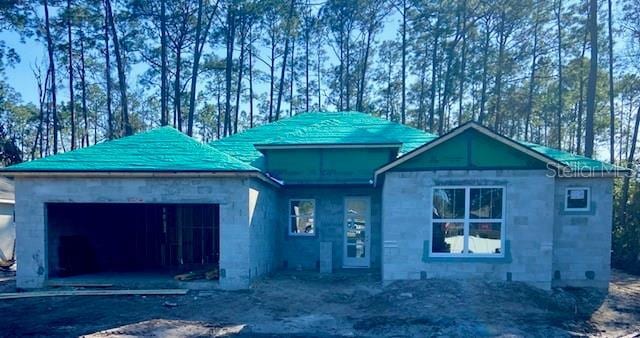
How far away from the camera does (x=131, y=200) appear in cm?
1077

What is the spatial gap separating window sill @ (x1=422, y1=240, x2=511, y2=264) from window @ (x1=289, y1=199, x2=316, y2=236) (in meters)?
4.62

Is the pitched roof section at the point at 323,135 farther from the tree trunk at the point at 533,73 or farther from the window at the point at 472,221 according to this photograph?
the tree trunk at the point at 533,73

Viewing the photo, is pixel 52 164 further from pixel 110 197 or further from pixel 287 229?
pixel 287 229

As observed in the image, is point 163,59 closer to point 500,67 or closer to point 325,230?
point 325,230

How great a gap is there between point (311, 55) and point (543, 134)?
18.0 meters

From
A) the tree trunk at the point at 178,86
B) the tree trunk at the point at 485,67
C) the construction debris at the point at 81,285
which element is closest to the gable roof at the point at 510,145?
the construction debris at the point at 81,285

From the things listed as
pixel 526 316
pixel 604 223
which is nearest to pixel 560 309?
pixel 526 316

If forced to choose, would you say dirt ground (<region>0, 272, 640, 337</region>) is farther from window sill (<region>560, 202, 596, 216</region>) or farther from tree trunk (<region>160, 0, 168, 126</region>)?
tree trunk (<region>160, 0, 168, 126</region>)

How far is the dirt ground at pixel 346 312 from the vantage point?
25.7ft

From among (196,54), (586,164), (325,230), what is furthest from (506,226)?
(196,54)

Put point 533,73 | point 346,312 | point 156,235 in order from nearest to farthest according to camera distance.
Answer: point 346,312 → point 156,235 → point 533,73

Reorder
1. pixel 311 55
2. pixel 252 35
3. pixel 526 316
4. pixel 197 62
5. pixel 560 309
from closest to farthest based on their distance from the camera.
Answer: pixel 526 316, pixel 560 309, pixel 197 62, pixel 252 35, pixel 311 55

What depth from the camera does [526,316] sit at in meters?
8.74

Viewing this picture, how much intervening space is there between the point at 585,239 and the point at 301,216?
8.59 metres
